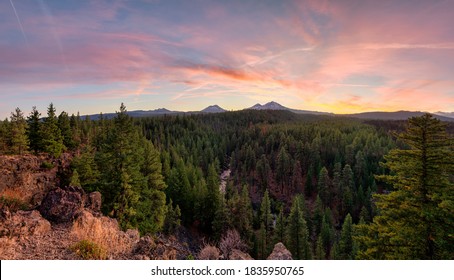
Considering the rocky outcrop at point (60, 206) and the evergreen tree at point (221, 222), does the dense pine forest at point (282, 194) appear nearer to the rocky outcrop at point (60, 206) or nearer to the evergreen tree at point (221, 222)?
the evergreen tree at point (221, 222)

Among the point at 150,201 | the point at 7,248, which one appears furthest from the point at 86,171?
the point at 7,248

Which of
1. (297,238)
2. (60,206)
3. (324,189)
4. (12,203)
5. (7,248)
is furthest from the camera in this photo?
(324,189)

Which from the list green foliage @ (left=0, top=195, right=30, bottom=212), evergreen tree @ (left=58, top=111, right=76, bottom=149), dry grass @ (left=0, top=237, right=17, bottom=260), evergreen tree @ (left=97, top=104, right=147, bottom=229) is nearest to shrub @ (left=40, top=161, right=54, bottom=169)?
evergreen tree @ (left=97, top=104, right=147, bottom=229)

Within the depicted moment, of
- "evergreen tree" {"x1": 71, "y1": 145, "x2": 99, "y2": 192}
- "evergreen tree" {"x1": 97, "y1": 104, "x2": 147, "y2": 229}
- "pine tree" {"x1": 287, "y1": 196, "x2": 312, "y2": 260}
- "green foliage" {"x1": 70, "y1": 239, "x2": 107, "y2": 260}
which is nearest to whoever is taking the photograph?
"green foliage" {"x1": 70, "y1": 239, "x2": 107, "y2": 260}

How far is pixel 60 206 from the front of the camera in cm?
1164

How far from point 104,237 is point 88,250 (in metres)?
0.97

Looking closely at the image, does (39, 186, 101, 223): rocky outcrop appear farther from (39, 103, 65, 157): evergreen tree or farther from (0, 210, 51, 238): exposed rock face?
(39, 103, 65, 157): evergreen tree

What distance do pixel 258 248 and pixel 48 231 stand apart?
122ft

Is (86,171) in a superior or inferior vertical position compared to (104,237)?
inferior

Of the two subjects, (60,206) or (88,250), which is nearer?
(88,250)

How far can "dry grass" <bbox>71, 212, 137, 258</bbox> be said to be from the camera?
920cm

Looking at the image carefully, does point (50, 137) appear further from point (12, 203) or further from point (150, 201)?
point (12, 203)

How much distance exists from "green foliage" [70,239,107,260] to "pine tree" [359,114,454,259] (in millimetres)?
11765

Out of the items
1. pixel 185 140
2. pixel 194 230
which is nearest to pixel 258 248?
pixel 194 230
